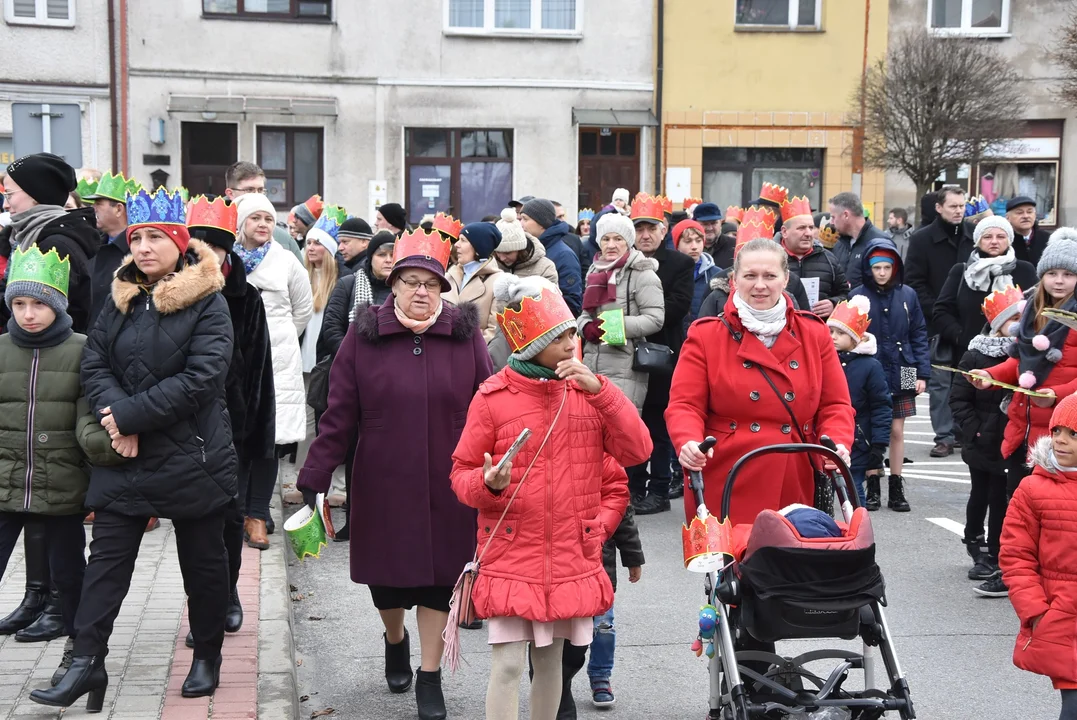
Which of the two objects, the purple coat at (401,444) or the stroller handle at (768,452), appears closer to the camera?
the stroller handle at (768,452)

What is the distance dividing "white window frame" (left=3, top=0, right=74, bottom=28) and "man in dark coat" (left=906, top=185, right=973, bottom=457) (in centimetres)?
1797

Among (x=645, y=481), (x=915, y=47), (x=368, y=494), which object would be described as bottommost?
(x=645, y=481)

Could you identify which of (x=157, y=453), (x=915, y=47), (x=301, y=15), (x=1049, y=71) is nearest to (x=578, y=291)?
(x=157, y=453)

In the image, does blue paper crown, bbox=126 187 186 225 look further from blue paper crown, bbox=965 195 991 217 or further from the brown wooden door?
the brown wooden door

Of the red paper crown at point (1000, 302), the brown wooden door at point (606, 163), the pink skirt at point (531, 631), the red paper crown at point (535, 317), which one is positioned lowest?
the pink skirt at point (531, 631)

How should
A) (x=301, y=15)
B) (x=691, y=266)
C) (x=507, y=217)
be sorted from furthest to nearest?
→ (x=301, y=15) → (x=507, y=217) → (x=691, y=266)

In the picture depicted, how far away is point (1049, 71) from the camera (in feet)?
91.7

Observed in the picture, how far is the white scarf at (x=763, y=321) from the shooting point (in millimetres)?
5602

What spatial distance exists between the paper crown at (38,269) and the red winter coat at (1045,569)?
4.23 meters

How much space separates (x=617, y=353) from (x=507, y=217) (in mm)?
4387

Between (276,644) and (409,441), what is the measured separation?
56.1 inches

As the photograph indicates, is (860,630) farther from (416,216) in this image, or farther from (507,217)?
(416,216)

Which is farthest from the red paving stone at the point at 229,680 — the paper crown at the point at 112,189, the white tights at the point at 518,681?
the paper crown at the point at 112,189

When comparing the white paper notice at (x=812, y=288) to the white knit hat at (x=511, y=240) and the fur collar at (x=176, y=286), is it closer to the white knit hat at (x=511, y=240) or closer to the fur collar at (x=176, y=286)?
the white knit hat at (x=511, y=240)
